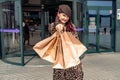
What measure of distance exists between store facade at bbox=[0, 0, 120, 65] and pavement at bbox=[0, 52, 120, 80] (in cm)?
50

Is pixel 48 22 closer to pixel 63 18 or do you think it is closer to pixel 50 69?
pixel 50 69

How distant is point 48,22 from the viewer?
470 inches

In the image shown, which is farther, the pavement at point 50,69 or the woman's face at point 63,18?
the pavement at point 50,69

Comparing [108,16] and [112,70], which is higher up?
[108,16]

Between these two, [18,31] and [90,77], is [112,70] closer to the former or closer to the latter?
[90,77]

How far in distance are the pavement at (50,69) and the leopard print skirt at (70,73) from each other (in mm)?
4102

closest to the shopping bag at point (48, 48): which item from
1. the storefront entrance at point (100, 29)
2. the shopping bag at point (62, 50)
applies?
the shopping bag at point (62, 50)

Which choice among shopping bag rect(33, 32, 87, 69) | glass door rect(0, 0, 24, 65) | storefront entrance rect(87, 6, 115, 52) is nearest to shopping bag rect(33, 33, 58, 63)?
shopping bag rect(33, 32, 87, 69)

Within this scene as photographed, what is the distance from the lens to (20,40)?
9.55 metres

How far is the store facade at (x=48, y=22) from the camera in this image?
32.2 ft

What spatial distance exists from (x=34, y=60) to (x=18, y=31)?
1718mm

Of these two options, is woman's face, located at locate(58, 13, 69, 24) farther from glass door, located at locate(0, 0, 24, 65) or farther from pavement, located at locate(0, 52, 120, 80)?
glass door, located at locate(0, 0, 24, 65)

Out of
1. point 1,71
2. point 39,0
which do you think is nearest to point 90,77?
point 1,71

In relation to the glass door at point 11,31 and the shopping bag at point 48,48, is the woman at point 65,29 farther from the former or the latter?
the glass door at point 11,31
